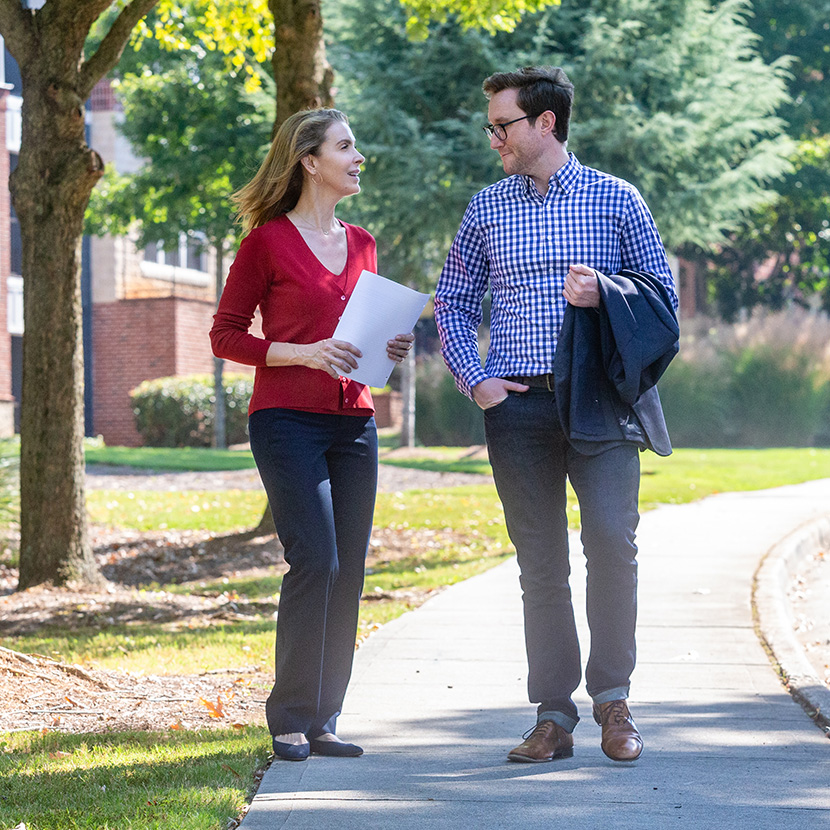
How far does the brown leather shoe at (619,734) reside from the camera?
4.05m

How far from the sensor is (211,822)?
3443mm

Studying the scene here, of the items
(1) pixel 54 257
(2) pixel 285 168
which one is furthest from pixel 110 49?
(2) pixel 285 168

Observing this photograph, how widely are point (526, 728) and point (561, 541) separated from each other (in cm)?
86

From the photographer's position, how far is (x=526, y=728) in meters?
4.63

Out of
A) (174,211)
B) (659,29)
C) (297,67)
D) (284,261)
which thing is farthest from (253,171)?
(174,211)

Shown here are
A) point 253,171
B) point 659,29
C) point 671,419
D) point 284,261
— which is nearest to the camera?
point 284,261

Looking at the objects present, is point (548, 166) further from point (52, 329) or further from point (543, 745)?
point (52, 329)

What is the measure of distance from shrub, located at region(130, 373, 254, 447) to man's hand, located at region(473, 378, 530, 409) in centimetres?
2115

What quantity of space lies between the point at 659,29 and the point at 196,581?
1160 centimetres

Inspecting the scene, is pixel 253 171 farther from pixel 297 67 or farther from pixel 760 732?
pixel 297 67

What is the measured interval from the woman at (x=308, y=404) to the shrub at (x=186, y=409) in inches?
824

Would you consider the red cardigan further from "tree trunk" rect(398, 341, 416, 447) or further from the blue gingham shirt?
"tree trunk" rect(398, 341, 416, 447)

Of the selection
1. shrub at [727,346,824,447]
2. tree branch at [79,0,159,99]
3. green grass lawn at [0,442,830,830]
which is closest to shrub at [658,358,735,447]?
shrub at [727,346,824,447]

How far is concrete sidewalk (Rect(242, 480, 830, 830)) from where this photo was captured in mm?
3580
